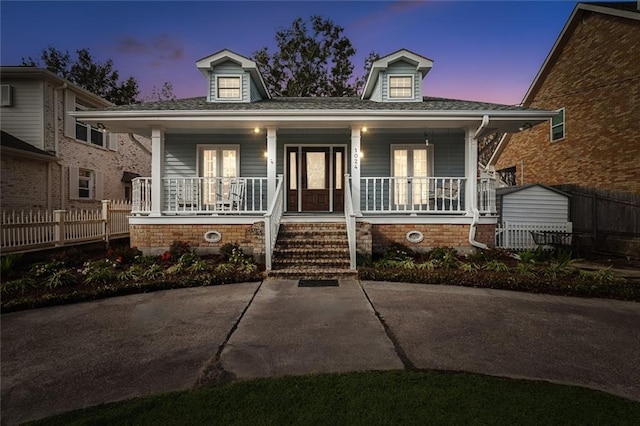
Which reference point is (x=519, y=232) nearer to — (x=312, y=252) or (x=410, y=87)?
(x=410, y=87)

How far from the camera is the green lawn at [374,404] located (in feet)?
6.93

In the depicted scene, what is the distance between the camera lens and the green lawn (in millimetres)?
2113

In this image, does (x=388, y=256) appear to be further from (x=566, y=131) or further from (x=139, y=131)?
(x=566, y=131)

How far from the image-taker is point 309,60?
2202 centimetres

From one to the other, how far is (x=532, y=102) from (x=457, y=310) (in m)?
15.0

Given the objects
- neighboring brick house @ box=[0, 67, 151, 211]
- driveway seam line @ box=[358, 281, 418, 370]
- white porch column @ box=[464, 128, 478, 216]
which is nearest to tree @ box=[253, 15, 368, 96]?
neighboring brick house @ box=[0, 67, 151, 211]

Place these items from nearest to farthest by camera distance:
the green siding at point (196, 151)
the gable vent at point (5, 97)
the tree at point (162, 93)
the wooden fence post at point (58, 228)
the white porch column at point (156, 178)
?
the white porch column at point (156, 178)
the wooden fence post at point (58, 228)
the green siding at point (196, 151)
the gable vent at point (5, 97)
the tree at point (162, 93)

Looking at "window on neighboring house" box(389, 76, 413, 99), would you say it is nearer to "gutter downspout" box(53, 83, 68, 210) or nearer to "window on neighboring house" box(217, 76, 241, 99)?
"window on neighboring house" box(217, 76, 241, 99)

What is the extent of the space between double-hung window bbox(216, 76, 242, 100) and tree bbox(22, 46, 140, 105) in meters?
21.0

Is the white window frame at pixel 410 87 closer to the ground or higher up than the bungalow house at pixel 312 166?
higher up

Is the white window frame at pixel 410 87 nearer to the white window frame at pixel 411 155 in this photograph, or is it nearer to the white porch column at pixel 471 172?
the white window frame at pixel 411 155

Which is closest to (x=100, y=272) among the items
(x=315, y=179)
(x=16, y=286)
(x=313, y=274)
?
(x=16, y=286)

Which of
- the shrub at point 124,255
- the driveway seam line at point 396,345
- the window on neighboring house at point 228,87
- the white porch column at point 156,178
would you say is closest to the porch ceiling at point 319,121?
the white porch column at point 156,178

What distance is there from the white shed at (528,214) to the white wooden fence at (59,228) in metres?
13.1
